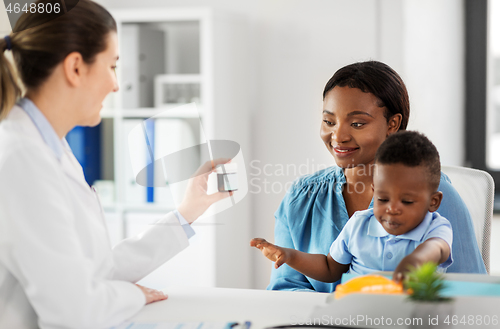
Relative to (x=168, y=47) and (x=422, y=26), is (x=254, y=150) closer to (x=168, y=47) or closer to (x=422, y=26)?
(x=168, y=47)

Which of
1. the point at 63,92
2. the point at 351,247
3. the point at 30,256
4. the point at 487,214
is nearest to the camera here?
the point at 30,256

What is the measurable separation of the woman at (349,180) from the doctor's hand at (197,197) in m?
0.32

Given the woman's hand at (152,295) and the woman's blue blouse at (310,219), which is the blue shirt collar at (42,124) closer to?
the woman's hand at (152,295)

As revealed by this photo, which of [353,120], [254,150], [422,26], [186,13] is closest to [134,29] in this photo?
[186,13]

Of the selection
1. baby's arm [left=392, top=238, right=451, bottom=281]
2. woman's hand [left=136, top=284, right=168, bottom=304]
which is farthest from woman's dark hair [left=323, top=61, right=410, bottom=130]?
woman's hand [left=136, top=284, right=168, bottom=304]

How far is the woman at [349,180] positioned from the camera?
3.63ft

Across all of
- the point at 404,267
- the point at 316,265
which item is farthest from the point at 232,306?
the point at 404,267

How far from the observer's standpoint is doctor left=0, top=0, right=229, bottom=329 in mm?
711

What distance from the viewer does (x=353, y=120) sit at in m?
1.12

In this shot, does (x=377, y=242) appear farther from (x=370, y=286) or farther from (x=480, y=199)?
(x=480, y=199)

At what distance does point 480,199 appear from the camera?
1.31 metres

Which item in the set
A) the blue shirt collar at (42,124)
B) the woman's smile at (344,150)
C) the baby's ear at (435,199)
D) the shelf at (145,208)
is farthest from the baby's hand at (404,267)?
the shelf at (145,208)

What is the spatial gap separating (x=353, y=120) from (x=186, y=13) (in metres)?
1.57

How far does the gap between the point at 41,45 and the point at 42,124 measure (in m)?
0.13
